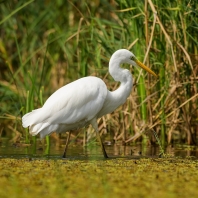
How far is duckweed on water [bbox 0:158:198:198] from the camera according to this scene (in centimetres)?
412

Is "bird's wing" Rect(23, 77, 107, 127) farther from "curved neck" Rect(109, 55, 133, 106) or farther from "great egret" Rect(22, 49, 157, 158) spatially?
"curved neck" Rect(109, 55, 133, 106)

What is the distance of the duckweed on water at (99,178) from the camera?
4.12 m

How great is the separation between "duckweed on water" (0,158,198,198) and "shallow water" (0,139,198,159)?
0.65 meters

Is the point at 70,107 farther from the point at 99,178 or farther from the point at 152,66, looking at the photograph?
the point at 99,178

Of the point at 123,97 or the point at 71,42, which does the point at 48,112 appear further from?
the point at 71,42

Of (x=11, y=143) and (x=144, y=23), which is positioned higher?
(x=144, y=23)

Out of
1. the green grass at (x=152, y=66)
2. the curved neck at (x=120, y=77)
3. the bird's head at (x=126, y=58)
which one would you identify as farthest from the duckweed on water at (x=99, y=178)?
the green grass at (x=152, y=66)

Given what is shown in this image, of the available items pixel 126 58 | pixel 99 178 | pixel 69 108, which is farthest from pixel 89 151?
pixel 99 178

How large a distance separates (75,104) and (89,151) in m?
1.01

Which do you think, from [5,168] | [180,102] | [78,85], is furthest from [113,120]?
[5,168]

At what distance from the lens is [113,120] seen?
26.1 ft

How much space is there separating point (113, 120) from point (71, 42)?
9.42 feet

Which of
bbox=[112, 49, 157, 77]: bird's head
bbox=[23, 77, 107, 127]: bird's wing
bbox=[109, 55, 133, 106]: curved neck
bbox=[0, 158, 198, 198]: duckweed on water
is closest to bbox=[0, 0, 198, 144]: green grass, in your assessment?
bbox=[112, 49, 157, 77]: bird's head

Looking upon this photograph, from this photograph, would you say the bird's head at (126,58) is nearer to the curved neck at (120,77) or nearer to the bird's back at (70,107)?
the curved neck at (120,77)
